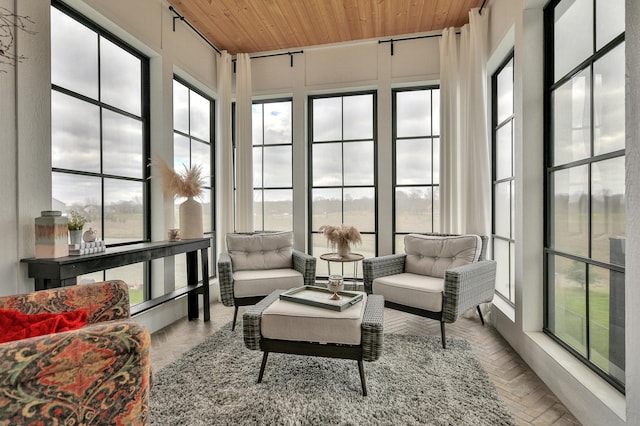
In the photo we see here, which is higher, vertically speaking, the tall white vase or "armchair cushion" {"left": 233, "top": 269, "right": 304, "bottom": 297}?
the tall white vase

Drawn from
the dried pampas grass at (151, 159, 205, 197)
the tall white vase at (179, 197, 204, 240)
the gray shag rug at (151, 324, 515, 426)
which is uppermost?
the dried pampas grass at (151, 159, 205, 197)

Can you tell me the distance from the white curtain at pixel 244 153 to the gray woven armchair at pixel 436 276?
182 centimetres

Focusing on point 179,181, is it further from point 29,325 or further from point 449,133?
point 449,133

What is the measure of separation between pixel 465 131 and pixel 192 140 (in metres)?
3.12

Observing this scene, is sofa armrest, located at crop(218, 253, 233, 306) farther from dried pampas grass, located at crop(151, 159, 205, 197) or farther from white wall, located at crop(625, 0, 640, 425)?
white wall, located at crop(625, 0, 640, 425)

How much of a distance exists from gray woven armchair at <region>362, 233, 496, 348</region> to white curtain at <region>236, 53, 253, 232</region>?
71.6 inches

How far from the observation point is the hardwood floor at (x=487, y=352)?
5.98 feet

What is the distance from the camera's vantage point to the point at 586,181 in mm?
1930

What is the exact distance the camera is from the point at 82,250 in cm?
216

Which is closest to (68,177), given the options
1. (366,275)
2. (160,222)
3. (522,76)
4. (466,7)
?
(160,222)

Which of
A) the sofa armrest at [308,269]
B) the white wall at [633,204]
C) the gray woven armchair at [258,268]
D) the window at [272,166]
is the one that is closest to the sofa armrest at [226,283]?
the gray woven armchair at [258,268]

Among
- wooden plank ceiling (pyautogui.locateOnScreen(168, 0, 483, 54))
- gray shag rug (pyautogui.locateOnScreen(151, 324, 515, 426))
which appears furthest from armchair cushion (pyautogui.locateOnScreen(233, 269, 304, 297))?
wooden plank ceiling (pyautogui.locateOnScreen(168, 0, 483, 54))

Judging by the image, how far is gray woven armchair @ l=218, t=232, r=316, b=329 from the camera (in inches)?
121

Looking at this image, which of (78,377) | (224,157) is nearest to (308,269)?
(224,157)
